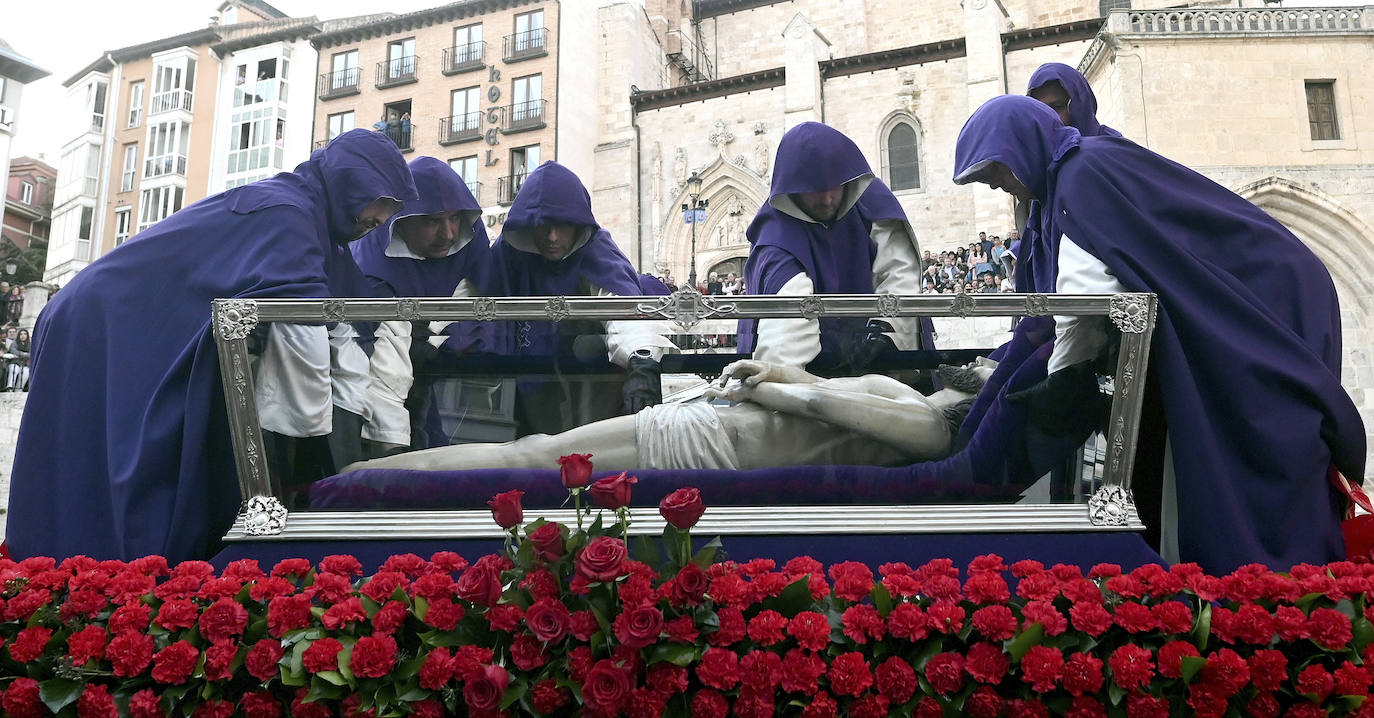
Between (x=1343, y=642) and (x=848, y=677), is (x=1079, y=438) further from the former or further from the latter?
(x=848, y=677)

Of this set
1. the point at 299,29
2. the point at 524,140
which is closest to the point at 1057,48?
the point at 524,140

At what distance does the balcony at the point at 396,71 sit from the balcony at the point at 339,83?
3.48ft

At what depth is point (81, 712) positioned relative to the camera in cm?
288

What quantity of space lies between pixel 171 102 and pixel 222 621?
150 feet

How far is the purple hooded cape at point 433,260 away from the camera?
507cm

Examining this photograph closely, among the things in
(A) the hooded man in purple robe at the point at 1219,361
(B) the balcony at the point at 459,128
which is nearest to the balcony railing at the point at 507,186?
(B) the balcony at the point at 459,128

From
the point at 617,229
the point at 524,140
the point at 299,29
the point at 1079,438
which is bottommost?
the point at 1079,438

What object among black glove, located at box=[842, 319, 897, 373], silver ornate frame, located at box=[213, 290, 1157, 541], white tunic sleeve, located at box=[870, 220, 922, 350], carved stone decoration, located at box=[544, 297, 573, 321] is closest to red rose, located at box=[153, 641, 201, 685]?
silver ornate frame, located at box=[213, 290, 1157, 541]

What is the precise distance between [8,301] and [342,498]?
2999 cm

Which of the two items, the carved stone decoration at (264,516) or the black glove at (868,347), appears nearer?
the black glove at (868,347)

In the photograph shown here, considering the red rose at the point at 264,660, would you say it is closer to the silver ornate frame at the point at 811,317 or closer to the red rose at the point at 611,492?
the silver ornate frame at the point at 811,317

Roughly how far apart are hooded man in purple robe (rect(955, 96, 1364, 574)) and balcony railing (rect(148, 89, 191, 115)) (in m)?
45.7

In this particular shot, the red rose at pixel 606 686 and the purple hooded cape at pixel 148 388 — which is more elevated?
the purple hooded cape at pixel 148 388

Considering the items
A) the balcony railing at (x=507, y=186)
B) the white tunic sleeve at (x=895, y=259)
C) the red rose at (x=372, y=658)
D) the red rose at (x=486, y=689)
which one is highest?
the balcony railing at (x=507, y=186)
